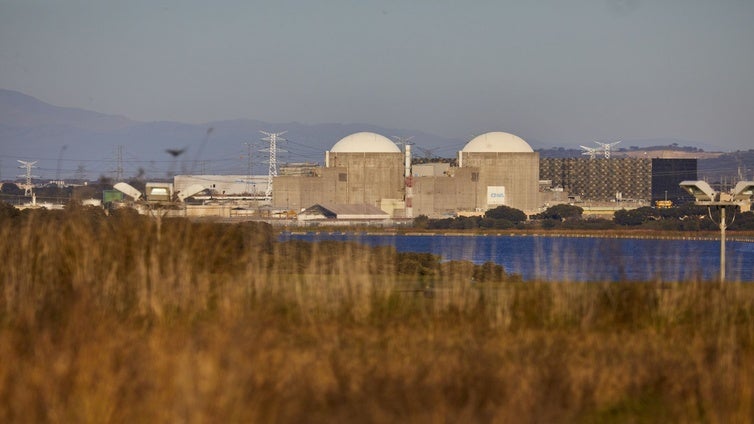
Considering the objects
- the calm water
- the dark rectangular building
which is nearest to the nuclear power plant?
the calm water

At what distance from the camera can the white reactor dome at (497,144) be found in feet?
309

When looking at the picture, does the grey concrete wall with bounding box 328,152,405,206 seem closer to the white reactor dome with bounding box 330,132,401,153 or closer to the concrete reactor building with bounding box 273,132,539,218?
the concrete reactor building with bounding box 273,132,539,218

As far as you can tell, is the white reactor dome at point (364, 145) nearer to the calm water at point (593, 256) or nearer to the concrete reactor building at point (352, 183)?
the concrete reactor building at point (352, 183)

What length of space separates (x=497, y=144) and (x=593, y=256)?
82208 millimetres

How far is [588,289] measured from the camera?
11.6 meters

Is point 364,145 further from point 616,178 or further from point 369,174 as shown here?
point 616,178

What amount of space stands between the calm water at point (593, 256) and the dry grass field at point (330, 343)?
62 cm

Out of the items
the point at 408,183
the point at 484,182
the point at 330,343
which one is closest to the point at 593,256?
the point at 330,343

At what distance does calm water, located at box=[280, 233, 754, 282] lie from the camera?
501 inches

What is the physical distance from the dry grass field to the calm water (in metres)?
0.62

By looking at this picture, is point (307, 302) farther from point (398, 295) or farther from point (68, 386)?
point (68, 386)

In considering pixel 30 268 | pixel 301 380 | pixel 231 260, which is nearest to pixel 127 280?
pixel 30 268

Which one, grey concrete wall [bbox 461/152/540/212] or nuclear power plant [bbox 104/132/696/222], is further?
grey concrete wall [bbox 461/152/540/212]

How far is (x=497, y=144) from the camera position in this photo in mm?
94500
